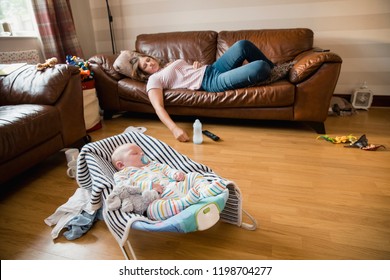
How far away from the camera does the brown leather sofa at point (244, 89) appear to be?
72.4 inches

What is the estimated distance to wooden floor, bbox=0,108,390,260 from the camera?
0.94 metres

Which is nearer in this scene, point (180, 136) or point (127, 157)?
point (127, 157)

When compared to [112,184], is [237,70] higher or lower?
higher

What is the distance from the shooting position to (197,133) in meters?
1.82

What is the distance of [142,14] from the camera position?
9.80 feet

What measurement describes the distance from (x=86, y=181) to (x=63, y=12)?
2.26 meters

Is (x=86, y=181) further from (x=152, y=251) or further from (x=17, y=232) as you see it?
(x=152, y=251)

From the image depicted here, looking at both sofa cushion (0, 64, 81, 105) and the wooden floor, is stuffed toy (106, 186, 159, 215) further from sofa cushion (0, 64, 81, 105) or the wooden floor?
sofa cushion (0, 64, 81, 105)

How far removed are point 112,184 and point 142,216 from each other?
0.68 feet

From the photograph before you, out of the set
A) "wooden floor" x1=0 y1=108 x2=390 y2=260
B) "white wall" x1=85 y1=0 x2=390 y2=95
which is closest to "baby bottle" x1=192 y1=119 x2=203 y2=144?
"wooden floor" x1=0 y1=108 x2=390 y2=260

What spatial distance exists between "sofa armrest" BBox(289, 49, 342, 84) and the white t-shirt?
0.77 meters

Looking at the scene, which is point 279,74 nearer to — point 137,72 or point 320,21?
point 320,21

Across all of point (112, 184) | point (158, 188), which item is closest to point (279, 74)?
point (158, 188)
